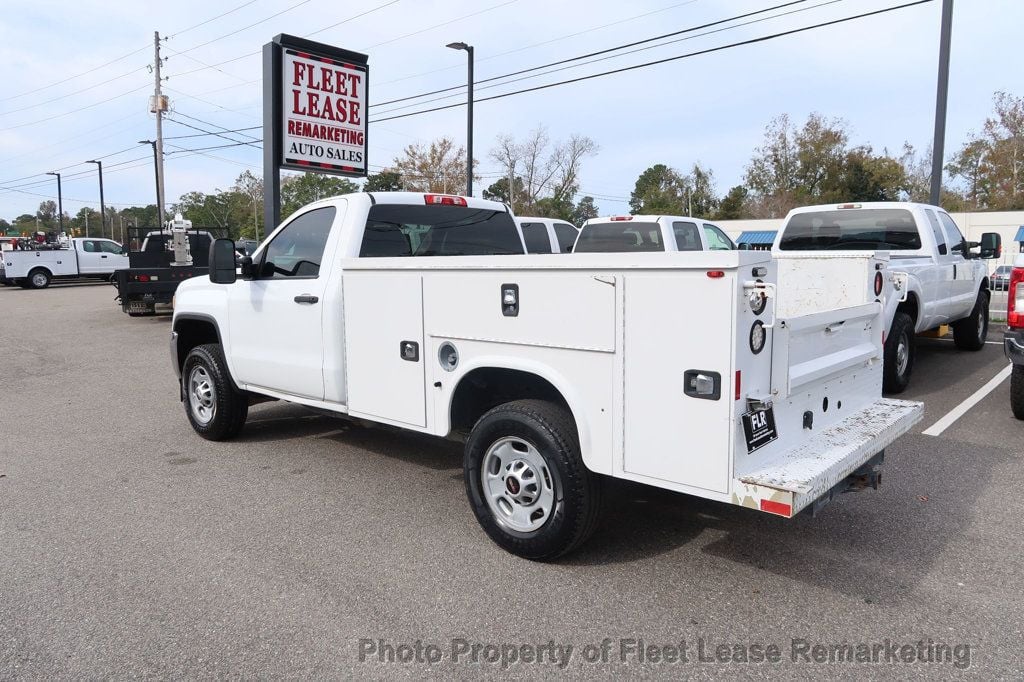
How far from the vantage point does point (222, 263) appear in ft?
18.1

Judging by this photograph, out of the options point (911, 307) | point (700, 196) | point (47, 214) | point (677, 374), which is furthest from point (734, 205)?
point (47, 214)

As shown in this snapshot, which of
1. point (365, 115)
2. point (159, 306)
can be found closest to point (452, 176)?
point (159, 306)

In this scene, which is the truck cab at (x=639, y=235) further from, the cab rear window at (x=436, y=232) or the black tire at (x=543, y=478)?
the black tire at (x=543, y=478)

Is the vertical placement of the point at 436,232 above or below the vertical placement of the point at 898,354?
above

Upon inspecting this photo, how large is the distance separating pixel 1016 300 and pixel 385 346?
5.22m

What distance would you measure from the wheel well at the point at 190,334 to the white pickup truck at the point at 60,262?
26.8m

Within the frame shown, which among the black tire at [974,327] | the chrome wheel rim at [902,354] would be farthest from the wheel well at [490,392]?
the black tire at [974,327]

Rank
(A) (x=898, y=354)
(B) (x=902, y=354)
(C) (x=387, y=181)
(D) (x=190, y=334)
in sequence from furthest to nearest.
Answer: (C) (x=387, y=181) → (B) (x=902, y=354) → (A) (x=898, y=354) → (D) (x=190, y=334)

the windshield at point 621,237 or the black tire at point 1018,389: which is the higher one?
the windshield at point 621,237

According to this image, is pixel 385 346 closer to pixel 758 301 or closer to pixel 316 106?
pixel 758 301

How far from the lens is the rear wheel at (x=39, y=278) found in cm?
2953

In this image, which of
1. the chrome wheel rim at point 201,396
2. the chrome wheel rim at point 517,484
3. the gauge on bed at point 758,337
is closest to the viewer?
the gauge on bed at point 758,337

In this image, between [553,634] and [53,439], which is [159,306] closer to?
[53,439]

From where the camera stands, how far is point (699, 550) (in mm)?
4145
